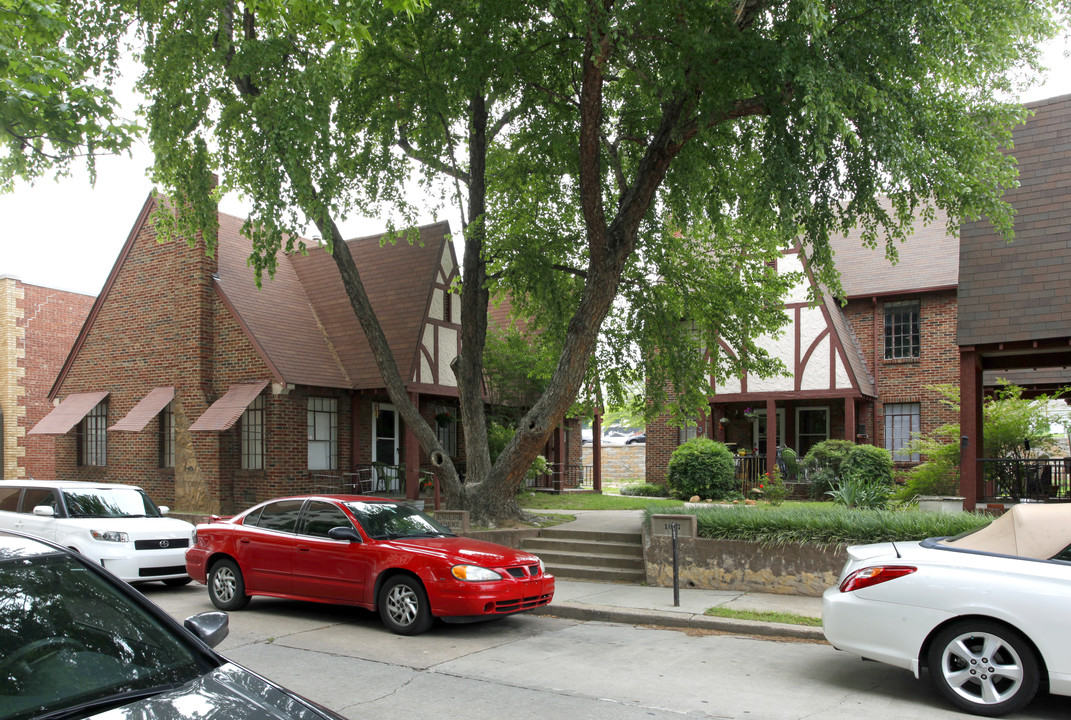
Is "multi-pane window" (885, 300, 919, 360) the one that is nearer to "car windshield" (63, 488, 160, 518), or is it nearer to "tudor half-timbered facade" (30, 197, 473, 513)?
"tudor half-timbered facade" (30, 197, 473, 513)

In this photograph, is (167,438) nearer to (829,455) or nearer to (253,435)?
(253,435)

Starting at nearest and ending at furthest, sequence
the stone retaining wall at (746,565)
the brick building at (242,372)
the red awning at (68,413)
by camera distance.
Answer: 1. the stone retaining wall at (746,565)
2. the brick building at (242,372)
3. the red awning at (68,413)

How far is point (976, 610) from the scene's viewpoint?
235 inches

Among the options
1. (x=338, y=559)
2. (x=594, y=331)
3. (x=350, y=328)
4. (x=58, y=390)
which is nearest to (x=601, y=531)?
(x=594, y=331)

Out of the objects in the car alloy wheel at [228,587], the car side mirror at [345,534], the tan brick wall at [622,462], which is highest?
Answer: the car side mirror at [345,534]

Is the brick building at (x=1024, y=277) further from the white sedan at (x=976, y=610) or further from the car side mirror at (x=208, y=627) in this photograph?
the car side mirror at (x=208, y=627)

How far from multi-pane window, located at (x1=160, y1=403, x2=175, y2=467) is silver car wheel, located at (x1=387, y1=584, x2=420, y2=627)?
44.8ft

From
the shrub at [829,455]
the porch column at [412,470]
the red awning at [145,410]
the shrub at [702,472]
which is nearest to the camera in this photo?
the red awning at [145,410]

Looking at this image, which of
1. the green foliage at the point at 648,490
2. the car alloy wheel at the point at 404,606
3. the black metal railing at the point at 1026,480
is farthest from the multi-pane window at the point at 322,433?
the black metal railing at the point at 1026,480

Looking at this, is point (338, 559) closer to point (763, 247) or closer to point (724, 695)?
point (724, 695)

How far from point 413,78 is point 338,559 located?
800 centimetres

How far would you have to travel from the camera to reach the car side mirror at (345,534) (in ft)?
30.1

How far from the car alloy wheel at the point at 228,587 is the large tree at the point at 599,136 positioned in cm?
500

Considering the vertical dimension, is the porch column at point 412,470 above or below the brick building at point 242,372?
below
